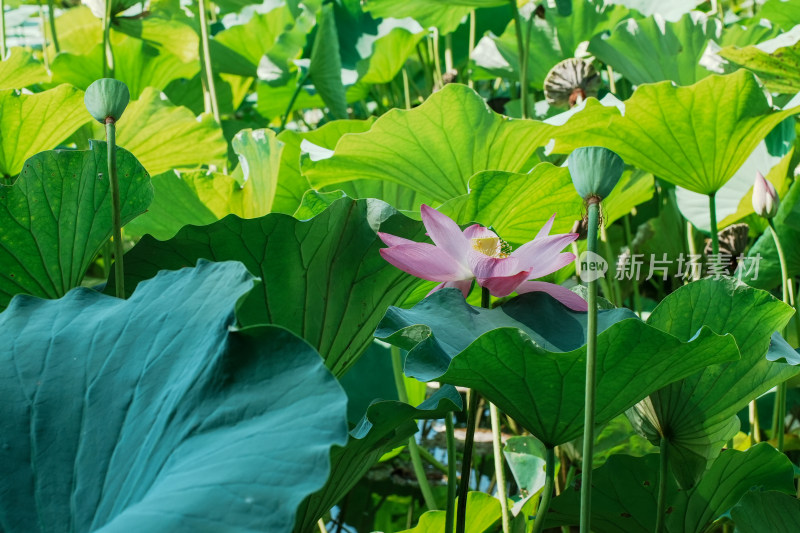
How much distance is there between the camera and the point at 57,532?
0.44 m

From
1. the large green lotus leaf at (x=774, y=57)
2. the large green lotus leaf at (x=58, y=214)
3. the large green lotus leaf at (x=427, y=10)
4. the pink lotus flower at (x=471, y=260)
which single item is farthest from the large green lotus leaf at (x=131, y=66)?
the pink lotus flower at (x=471, y=260)

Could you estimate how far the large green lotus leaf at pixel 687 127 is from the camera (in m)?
0.97

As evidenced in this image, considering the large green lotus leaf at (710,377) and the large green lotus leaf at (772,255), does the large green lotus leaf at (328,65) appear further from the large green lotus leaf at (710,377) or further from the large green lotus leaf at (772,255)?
the large green lotus leaf at (710,377)

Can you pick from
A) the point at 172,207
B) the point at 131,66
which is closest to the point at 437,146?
the point at 172,207

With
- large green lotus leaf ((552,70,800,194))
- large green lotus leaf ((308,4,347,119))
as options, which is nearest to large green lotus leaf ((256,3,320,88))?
large green lotus leaf ((308,4,347,119))

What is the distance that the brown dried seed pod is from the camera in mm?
1292

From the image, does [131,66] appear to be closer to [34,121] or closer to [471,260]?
[34,121]

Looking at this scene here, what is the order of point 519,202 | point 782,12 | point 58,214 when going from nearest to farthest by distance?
point 58,214 → point 519,202 → point 782,12

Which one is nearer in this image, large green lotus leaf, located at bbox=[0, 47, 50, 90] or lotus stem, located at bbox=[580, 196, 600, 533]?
lotus stem, located at bbox=[580, 196, 600, 533]

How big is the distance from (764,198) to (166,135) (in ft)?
2.79

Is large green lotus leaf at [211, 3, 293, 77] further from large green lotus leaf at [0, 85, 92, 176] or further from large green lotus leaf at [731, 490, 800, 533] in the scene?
large green lotus leaf at [731, 490, 800, 533]

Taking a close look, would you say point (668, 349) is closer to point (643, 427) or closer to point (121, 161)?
point (643, 427)

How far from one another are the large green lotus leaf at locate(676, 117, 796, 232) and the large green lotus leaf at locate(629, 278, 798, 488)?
1.94 feet

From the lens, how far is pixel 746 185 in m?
1.39
